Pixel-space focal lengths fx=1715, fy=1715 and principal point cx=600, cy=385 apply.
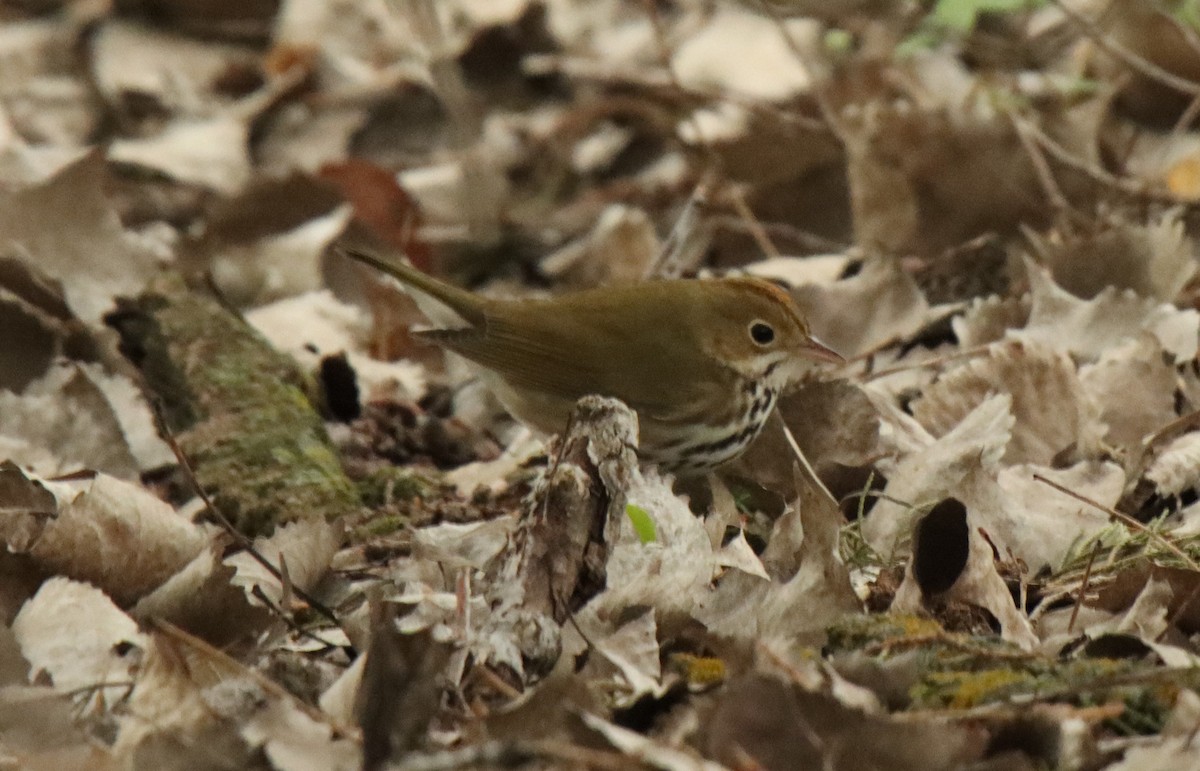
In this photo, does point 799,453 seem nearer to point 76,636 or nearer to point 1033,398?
point 1033,398

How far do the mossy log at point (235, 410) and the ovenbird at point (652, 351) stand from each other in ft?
1.37

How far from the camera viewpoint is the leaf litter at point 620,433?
Result: 271 centimetres

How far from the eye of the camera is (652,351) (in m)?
4.64

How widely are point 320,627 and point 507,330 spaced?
1.56 meters

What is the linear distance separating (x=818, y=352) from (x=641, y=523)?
4.85ft

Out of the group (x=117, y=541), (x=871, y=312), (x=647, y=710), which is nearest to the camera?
(x=647, y=710)

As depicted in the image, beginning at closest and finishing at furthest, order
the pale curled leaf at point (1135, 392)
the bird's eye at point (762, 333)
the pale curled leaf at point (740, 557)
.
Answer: the pale curled leaf at point (740, 557) < the pale curled leaf at point (1135, 392) < the bird's eye at point (762, 333)

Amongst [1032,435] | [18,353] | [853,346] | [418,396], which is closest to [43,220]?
[18,353]

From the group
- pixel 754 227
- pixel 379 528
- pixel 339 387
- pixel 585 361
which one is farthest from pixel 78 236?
pixel 754 227

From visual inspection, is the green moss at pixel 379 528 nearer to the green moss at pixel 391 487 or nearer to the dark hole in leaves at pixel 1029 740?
the green moss at pixel 391 487

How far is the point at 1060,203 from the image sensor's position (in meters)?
5.56

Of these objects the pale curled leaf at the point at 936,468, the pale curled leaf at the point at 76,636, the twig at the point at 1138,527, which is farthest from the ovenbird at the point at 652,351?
the pale curled leaf at the point at 76,636

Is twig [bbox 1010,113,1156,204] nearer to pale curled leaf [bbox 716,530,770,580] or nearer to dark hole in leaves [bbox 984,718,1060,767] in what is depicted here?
pale curled leaf [bbox 716,530,770,580]

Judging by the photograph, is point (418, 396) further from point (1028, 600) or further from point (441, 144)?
point (441, 144)
